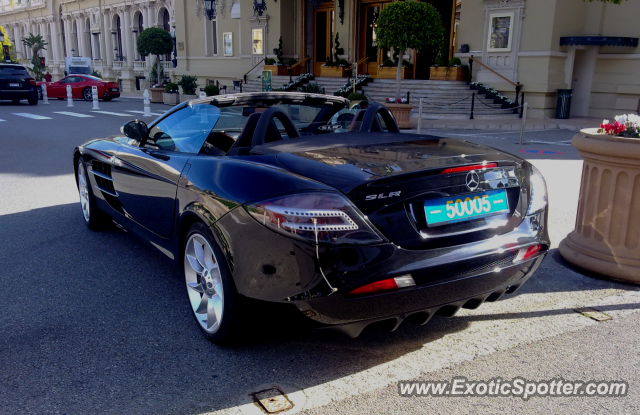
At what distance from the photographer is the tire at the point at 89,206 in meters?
5.34

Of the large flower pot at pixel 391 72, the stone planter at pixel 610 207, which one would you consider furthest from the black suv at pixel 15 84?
the stone planter at pixel 610 207

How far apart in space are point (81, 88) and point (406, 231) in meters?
29.1

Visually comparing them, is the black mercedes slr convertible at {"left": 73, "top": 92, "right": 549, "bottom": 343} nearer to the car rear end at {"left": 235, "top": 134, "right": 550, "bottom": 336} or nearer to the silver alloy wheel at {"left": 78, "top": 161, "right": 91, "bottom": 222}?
the car rear end at {"left": 235, "top": 134, "right": 550, "bottom": 336}

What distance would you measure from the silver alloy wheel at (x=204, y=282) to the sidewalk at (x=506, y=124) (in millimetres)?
13713

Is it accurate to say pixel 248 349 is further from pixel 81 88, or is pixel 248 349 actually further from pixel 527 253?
pixel 81 88

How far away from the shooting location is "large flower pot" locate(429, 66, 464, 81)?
21.3m

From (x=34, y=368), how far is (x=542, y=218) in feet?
9.78

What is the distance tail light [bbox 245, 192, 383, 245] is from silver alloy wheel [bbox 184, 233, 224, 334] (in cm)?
61

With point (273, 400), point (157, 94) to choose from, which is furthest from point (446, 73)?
point (273, 400)

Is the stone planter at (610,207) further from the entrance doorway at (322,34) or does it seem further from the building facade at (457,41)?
the entrance doorway at (322,34)

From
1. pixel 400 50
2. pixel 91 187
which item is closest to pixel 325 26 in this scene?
pixel 400 50

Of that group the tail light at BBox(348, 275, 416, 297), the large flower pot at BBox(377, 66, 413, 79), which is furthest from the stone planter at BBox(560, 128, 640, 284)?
the large flower pot at BBox(377, 66, 413, 79)

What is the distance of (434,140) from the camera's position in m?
3.61

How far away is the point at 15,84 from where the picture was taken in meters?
23.5
